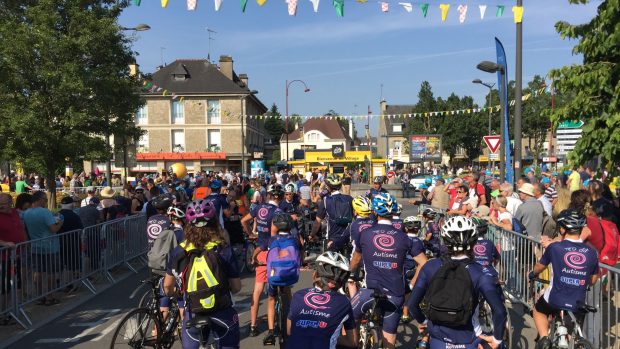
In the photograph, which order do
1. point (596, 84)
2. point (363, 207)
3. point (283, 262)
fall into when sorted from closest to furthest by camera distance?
point (283, 262) < point (363, 207) < point (596, 84)

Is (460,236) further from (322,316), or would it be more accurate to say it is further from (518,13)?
(518,13)

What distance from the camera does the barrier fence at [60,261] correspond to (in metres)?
7.66

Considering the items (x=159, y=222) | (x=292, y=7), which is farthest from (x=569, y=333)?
(x=292, y=7)

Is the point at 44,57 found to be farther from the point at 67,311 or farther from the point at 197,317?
the point at 197,317

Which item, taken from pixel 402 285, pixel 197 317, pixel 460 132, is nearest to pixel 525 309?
pixel 402 285

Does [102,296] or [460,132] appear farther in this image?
[460,132]

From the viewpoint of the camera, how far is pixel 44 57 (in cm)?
1636

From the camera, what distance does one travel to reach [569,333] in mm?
5004

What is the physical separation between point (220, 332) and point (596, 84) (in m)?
7.01

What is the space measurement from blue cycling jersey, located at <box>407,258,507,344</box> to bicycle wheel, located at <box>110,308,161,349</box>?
2984mm

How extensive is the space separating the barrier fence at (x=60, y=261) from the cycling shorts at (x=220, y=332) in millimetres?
4437

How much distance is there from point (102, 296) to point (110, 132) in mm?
9934

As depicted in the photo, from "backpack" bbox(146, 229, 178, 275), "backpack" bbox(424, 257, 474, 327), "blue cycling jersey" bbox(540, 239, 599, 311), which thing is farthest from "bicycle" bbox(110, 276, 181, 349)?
"blue cycling jersey" bbox(540, 239, 599, 311)

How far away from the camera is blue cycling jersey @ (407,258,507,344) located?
378 cm
